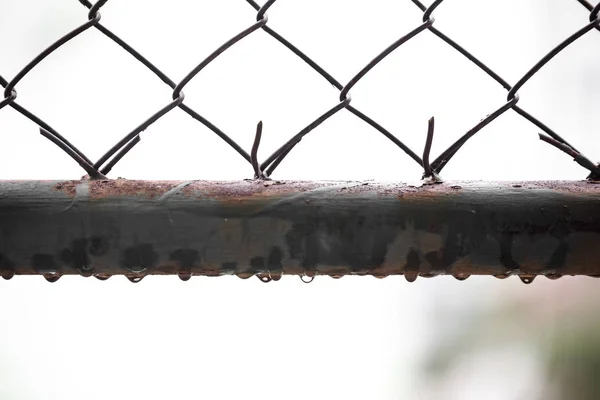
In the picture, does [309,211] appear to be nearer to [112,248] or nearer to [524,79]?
[112,248]

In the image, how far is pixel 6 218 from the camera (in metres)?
0.42

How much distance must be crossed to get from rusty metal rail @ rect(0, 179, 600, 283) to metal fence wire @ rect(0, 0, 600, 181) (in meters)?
0.04

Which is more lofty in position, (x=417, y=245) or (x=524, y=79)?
(x=524, y=79)

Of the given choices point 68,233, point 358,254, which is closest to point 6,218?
point 68,233

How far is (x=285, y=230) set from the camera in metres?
0.42

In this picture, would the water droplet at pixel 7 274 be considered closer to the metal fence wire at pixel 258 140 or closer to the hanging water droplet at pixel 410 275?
the metal fence wire at pixel 258 140

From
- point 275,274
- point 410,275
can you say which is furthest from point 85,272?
point 410,275

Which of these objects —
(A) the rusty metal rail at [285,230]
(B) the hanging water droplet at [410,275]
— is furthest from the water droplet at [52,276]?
(B) the hanging water droplet at [410,275]

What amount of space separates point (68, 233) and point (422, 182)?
0.89 ft

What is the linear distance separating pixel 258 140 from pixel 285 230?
0.07 m

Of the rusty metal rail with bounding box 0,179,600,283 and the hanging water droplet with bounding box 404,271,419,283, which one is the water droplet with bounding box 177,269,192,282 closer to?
the rusty metal rail with bounding box 0,179,600,283

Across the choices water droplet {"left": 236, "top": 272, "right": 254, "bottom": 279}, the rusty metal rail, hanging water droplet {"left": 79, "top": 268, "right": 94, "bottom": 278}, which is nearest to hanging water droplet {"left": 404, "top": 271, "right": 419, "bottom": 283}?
the rusty metal rail

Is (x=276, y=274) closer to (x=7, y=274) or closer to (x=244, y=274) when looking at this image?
(x=244, y=274)

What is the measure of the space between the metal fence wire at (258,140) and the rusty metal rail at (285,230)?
4 centimetres
